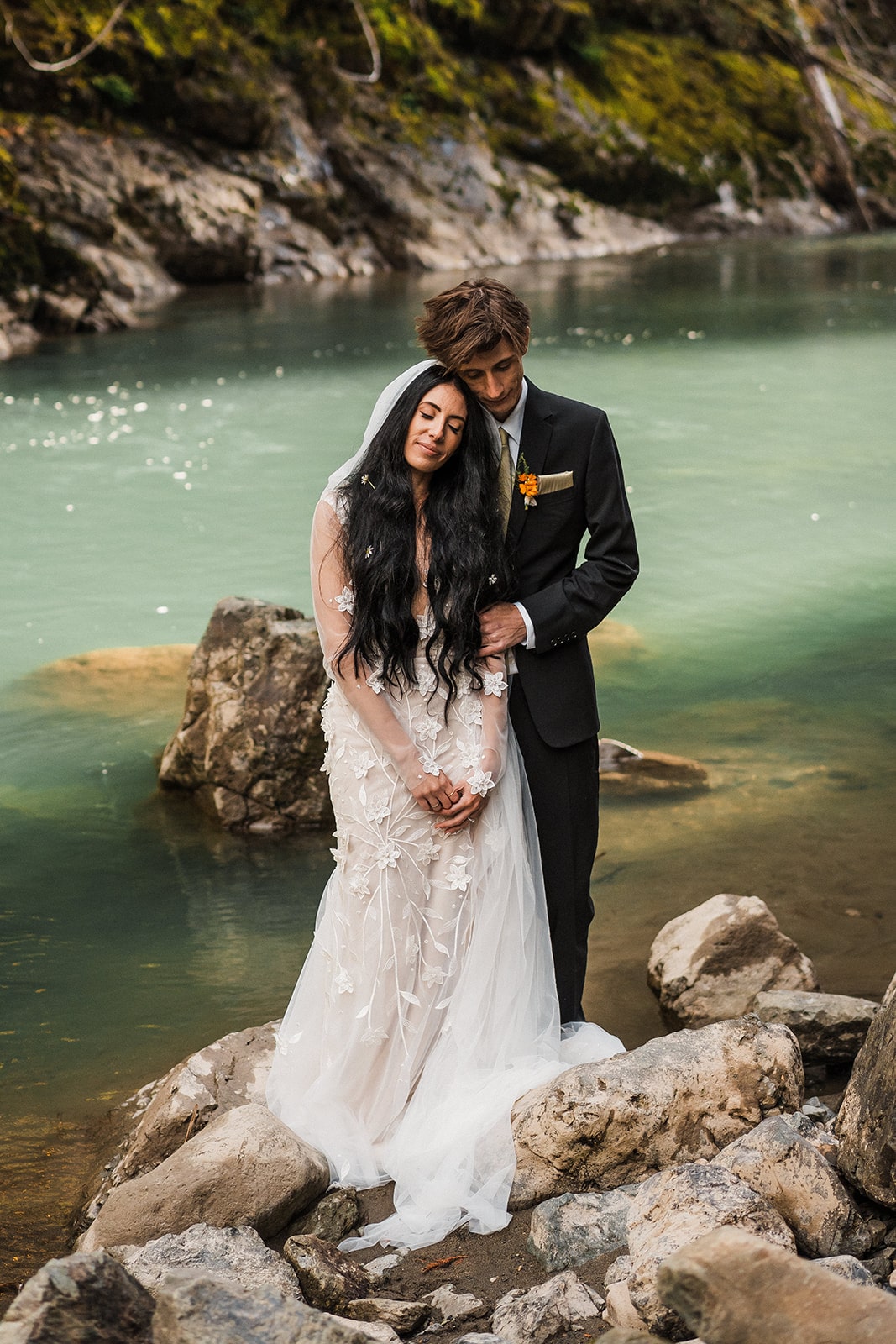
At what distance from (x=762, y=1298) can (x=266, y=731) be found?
442 cm

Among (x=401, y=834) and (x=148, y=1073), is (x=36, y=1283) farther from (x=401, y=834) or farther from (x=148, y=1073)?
(x=148, y=1073)

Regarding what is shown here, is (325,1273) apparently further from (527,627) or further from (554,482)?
(554,482)

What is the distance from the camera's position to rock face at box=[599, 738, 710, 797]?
641 cm

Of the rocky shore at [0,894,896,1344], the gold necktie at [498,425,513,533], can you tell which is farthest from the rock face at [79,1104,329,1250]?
the gold necktie at [498,425,513,533]

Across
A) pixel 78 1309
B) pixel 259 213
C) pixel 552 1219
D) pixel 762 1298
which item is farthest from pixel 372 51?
pixel 762 1298

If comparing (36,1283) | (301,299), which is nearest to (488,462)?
(36,1283)

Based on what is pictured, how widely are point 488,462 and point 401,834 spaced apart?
99 cm

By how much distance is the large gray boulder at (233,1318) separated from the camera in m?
2.26

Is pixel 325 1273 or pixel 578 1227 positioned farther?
pixel 578 1227

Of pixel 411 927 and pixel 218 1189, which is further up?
pixel 411 927

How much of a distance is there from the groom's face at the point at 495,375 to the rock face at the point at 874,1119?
1.68m

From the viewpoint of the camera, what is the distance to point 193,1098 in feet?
12.4

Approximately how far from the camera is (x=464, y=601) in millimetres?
3570

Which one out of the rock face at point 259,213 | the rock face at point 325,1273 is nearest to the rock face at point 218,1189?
the rock face at point 325,1273
